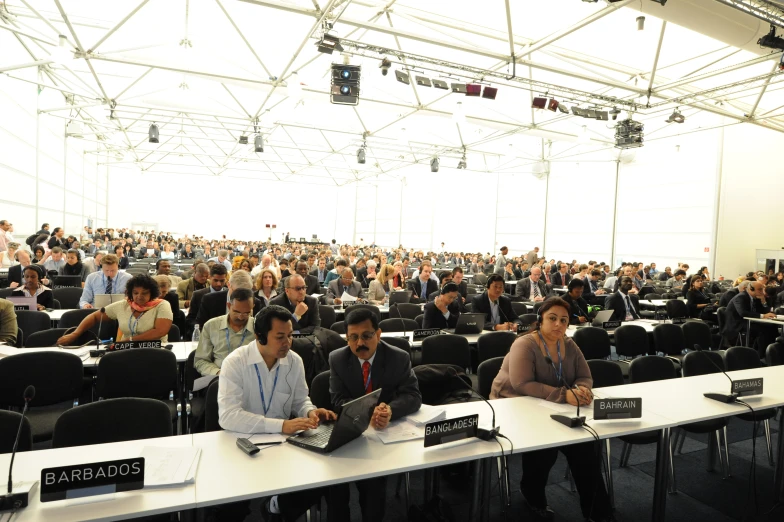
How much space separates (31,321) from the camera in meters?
5.01

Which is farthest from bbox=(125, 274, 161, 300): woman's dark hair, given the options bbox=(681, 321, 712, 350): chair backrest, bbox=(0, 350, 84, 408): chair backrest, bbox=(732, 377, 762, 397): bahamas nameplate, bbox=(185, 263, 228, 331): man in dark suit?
bbox=(681, 321, 712, 350): chair backrest

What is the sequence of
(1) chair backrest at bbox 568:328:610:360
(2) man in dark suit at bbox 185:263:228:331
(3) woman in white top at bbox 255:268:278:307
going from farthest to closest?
(3) woman in white top at bbox 255:268:278:307
(2) man in dark suit at bbox 185:263:228:331
(1) chair backrest at bbox 568:328:610:360

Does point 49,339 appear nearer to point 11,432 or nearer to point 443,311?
point 11,432

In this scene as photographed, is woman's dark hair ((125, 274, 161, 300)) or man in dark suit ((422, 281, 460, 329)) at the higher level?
woman's dark hair ((125, 274, 161, 300))

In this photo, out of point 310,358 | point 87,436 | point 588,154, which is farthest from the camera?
point 588,154

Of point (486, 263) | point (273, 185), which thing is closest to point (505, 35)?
point (486, 263)

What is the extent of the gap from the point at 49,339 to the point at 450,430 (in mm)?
3885

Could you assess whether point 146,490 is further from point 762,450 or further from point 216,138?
point 216,138

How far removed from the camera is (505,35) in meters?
9.26

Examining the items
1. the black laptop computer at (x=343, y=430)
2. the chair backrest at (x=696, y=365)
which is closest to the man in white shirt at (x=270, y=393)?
the black laptop computer at (x=343, y=430)

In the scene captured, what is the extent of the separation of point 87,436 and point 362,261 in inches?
386

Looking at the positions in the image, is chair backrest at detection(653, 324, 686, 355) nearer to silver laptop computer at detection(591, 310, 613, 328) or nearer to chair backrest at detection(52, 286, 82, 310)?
silver laptop computer at detection(591, 310, 613, 328)

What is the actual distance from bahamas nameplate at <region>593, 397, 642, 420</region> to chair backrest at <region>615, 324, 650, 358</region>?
315 centimetres

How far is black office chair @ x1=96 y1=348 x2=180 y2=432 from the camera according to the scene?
3.32m
